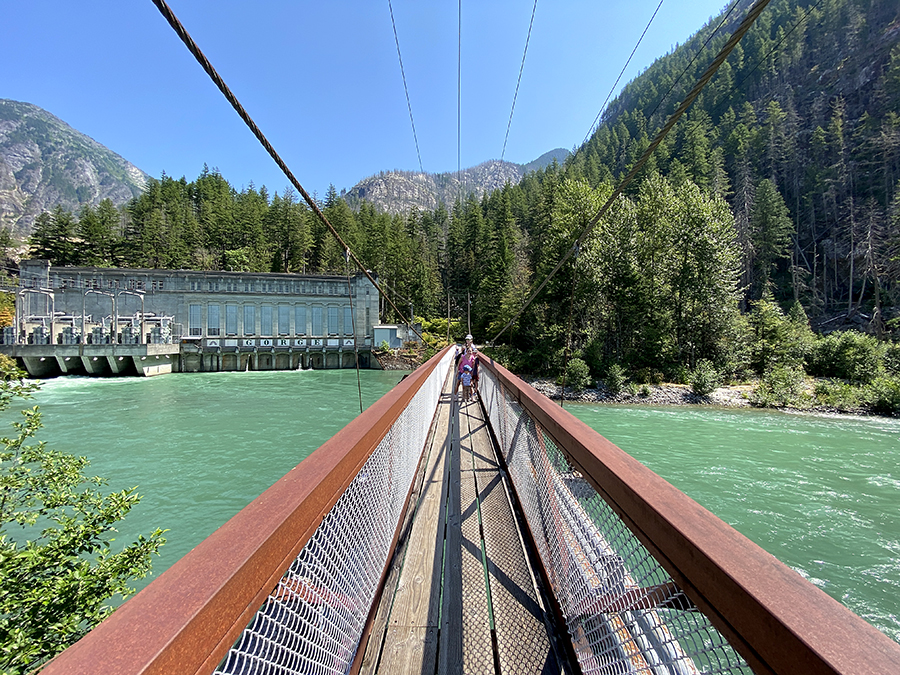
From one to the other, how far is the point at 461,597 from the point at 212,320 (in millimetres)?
41076

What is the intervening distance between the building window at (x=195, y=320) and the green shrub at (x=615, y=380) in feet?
115

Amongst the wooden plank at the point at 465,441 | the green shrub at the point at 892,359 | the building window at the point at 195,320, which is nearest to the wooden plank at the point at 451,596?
the wooden plank at the point at 465,441

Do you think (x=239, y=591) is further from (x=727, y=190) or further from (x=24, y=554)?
(x=727, y=190)

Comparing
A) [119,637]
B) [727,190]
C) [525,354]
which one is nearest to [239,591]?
[119,637]

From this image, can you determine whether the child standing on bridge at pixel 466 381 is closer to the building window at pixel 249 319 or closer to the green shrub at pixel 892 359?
the green shrub at pixel 892 359

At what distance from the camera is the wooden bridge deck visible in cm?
158

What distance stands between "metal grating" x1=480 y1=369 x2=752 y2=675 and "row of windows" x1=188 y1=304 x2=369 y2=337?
3742 centimetres

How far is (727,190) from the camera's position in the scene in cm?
4522

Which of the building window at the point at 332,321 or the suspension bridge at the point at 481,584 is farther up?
the building window at the point at 332,321

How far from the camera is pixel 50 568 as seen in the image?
3.38 m

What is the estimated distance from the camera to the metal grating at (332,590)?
956 millimetres

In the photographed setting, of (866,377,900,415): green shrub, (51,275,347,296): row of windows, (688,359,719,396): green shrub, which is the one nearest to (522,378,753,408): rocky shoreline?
(688,359,719,396): green shrub

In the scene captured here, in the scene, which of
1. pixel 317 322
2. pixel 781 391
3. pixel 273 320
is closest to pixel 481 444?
pixel 781 391

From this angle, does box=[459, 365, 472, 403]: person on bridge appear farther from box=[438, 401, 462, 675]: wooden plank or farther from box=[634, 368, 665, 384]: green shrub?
box=[634, 368, 665, 384]: green shrub
